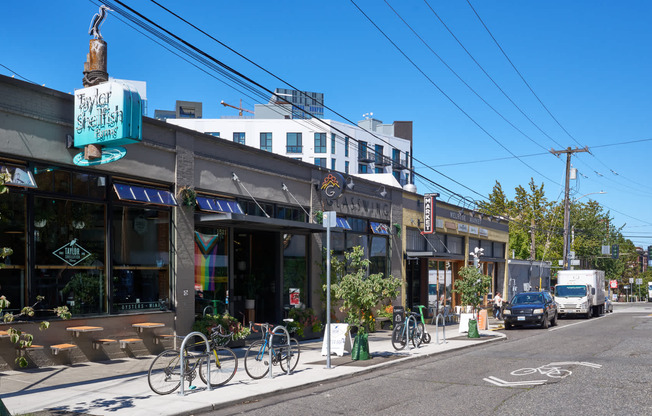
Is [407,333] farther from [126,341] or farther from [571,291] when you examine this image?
[571,291]

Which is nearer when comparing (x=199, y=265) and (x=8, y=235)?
(x=8, y=235)

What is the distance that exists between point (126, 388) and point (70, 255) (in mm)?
3798

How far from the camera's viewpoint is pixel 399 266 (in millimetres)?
26703

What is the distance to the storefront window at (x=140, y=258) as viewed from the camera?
14.6m

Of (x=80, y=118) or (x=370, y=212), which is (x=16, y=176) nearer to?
(x=80, y=118)

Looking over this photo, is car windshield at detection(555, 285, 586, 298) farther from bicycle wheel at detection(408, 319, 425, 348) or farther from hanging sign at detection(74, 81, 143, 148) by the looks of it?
hanging sign at detection(74, 81, 143, 148)

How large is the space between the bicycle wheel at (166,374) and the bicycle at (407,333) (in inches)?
320

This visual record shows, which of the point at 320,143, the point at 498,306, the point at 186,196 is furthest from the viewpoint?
the point at 320,143

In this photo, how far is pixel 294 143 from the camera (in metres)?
76.4

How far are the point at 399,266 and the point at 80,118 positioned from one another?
53.9 feet

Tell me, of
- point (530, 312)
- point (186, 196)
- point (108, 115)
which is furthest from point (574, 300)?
point (108, 115)

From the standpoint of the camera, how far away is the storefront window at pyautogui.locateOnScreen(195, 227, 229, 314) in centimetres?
1680

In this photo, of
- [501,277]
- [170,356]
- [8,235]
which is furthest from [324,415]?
[501,277]

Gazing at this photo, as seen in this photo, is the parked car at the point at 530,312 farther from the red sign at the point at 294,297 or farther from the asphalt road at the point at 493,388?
the red sign at the point at 294,297
